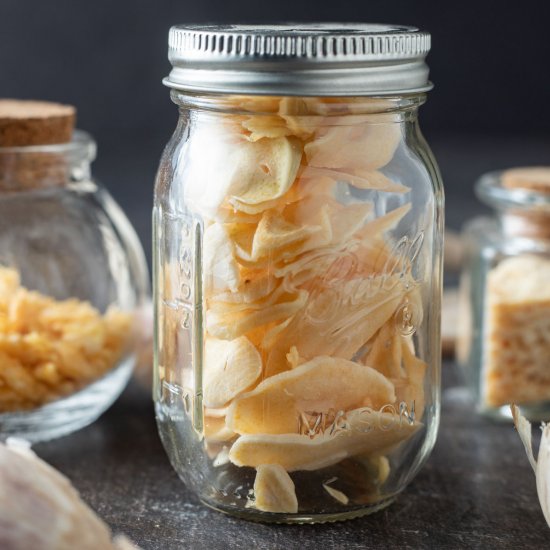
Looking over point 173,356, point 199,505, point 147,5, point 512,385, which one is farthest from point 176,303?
point 147,5

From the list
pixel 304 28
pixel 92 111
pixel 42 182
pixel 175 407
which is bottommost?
pixel 92 111

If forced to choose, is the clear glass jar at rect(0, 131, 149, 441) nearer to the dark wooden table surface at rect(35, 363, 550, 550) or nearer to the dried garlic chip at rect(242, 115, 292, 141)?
the dark wooden table surface at rect(35, 363, 550, 550)

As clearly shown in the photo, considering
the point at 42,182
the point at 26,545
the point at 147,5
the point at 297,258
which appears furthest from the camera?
the point at 147,5

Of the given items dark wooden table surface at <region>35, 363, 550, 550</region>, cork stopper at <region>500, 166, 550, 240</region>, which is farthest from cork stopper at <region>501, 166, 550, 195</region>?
dark wooden table surface at <region>35, 363, 550, 550</region>

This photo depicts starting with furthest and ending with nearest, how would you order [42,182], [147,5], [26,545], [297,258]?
[147,5], [42,182], [297,258], [26,545]

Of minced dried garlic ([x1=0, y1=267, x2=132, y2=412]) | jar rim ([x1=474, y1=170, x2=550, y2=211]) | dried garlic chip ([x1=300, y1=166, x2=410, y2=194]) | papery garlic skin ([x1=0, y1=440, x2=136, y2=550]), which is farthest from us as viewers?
jar rim ([x1=474, y1=170, x2=550, y2=211])

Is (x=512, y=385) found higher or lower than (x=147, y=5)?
lower

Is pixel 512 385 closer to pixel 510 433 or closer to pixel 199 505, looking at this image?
pixel 510 433
